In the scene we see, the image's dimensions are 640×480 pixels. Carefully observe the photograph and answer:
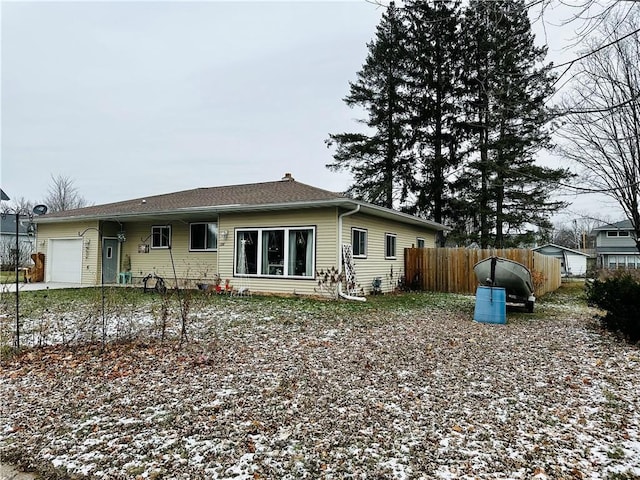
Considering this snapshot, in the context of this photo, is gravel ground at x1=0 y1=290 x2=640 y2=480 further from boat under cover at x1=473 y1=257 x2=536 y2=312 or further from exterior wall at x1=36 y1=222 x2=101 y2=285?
exterior wall at x1=36 y1=222 x2=101 y2=285

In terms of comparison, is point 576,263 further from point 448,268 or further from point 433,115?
point 448,268

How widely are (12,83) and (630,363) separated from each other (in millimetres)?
16016

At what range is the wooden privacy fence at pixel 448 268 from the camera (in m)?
14.5

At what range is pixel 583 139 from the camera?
948 centimetres

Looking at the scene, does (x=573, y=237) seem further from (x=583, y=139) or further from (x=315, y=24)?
(x=315, y=24)

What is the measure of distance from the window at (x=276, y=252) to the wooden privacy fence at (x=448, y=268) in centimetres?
546

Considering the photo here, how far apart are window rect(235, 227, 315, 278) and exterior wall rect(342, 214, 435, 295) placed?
1240mm

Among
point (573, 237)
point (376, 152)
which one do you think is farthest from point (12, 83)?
point (573, 237)

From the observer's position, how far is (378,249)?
1319 cm

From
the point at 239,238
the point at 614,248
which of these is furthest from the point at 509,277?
the point at 614,248

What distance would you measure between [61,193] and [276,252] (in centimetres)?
3584

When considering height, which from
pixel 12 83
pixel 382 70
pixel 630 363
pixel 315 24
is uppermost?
pixel 382 70

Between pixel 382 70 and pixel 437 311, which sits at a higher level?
pixel 382 70

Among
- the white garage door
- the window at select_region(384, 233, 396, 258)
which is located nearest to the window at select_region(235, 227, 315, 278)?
the window at select_region(384, 233, 396, 258)
